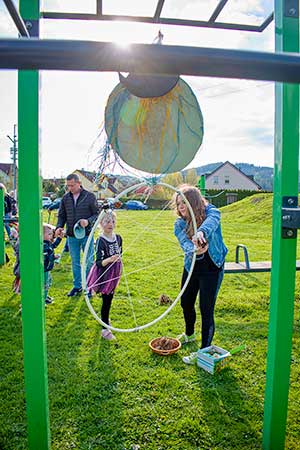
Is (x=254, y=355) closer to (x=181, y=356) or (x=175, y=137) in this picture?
(x=181, y=356)

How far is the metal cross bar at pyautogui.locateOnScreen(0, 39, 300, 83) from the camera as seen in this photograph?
49 centimetres

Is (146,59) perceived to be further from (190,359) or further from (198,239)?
(190,359)

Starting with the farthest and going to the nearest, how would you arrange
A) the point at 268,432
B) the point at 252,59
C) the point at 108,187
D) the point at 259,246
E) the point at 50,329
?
the point at 259,246 < the point at 50,329 < the point at 108,187 < the point at 268,432 < the point at 252,59

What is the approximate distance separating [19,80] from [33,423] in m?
1.76

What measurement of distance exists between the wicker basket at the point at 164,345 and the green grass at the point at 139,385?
66 mm

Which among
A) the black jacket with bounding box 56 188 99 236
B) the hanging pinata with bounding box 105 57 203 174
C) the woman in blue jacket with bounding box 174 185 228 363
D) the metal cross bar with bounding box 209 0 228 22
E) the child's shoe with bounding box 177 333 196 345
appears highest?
the metal cross bar with bounding box 209 0 228 22

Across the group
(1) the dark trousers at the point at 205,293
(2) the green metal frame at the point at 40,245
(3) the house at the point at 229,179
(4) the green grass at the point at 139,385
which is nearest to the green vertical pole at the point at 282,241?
(2) the green metal frame at the point at 40,245

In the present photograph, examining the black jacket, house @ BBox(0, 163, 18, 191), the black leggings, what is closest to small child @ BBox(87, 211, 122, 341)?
the black leggings

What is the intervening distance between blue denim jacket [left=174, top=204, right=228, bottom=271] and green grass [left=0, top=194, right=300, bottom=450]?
7.1 inches

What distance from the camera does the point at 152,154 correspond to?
91.0 inches

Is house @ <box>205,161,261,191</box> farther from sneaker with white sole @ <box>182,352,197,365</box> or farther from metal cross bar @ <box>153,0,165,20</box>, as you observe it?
metal cross bar @ <box>153,0,165,20</box>

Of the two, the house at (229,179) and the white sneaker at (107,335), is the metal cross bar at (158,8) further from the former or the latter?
the house at (229,179)

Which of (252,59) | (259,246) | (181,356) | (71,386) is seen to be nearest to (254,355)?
(181,356)

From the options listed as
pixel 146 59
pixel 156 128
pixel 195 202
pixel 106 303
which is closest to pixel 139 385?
pixel 106 303
